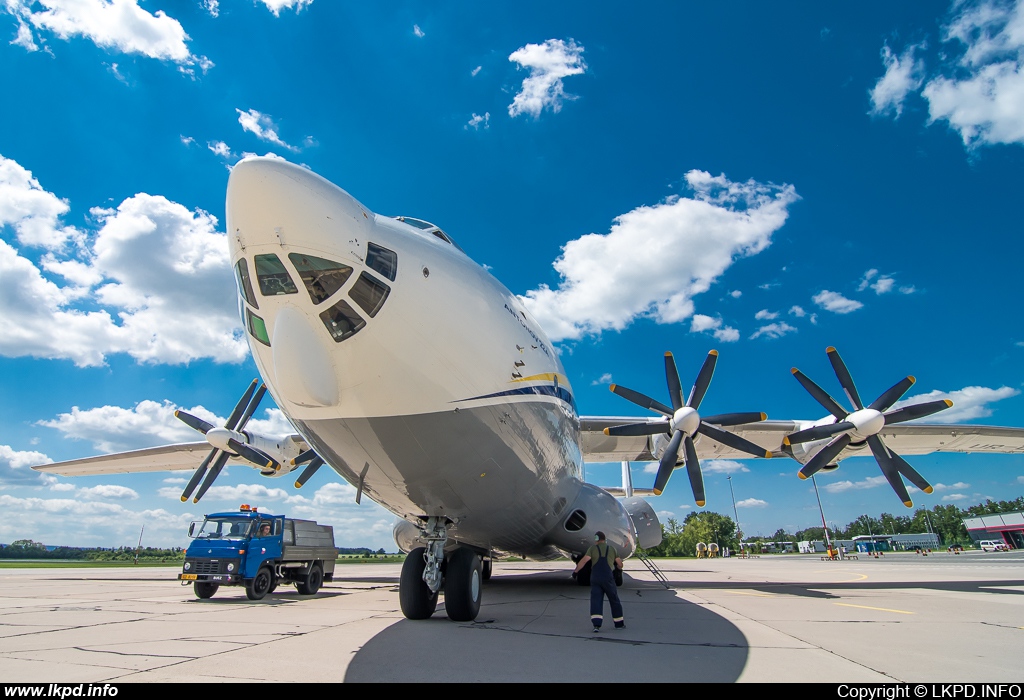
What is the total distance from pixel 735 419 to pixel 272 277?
1094 centimetres

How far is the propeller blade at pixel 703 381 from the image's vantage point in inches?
497

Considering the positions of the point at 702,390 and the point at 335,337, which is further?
the point at 702,390

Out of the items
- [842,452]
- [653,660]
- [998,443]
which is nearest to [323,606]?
[653,660]

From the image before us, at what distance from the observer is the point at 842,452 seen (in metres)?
14.2

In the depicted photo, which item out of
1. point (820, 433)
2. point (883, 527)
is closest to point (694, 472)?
point (820, 433)

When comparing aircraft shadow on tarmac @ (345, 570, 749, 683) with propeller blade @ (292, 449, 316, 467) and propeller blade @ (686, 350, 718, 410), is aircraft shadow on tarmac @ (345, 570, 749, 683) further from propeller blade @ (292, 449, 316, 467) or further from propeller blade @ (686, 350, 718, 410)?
propeller blade @ (292, 449, 316, 467)

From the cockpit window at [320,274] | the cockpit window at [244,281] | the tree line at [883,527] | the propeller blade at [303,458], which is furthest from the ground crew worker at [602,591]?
the tree line at [883,527]

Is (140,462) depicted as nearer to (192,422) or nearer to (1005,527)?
(192,422)


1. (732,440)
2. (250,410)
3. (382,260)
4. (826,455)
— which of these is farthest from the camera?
(250,410)

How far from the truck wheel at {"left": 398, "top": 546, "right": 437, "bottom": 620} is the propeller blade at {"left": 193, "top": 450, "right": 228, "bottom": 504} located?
1186cm

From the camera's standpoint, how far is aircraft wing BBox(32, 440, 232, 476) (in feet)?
58.6

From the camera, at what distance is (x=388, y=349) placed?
4977 millimetres
